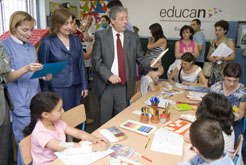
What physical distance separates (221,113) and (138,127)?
64cm

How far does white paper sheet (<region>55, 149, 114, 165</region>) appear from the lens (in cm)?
127

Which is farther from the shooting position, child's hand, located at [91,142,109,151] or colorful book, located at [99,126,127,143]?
colorful book, located at [99,126,127,143]

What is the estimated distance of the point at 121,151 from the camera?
141 centimetres

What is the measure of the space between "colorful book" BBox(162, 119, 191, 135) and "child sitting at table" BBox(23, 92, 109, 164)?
1.97 feet

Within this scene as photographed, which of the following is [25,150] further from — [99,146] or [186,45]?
[186,45]

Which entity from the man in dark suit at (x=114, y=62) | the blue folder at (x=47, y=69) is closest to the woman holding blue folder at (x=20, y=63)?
the blue folder at (x=47, y=69)

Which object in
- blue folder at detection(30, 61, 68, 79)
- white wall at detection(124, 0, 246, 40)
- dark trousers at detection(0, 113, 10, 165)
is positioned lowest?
dark trousers at detection(0, 113, 10, 165)

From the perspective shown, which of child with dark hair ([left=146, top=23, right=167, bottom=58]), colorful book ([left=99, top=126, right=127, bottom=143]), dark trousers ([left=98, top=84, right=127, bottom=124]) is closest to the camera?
colorful book ([left=99, top=126, right=127, bottom=143])

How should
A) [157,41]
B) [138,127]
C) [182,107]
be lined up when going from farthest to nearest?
1. [157,41]
2. [182,107]
3. [138,127]

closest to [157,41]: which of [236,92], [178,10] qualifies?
[178,10]

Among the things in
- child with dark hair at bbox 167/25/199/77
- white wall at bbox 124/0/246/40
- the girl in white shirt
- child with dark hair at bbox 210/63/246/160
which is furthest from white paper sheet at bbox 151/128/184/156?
white wall at bbox 124/0/246/40

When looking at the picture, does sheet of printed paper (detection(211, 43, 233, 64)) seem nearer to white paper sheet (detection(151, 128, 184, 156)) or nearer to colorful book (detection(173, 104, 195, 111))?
colorful book (detection(173, 104, 195, 111))

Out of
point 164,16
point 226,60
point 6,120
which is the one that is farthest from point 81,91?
point 164,16

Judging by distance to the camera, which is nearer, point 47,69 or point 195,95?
point 47,69
